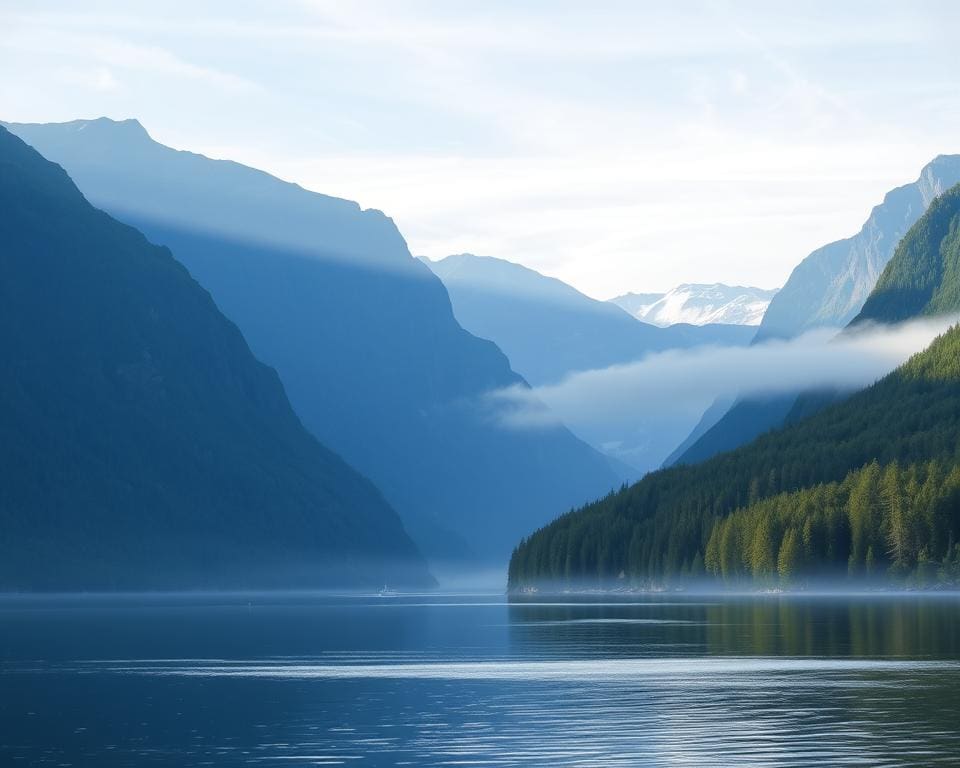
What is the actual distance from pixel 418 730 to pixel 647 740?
460 inches

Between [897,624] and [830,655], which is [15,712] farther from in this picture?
[897,624]

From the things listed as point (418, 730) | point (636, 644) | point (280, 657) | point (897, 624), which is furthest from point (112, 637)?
point (418, 730)

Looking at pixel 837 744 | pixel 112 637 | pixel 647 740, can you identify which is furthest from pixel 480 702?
pixel 112 637

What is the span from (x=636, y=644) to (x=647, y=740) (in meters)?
71.0

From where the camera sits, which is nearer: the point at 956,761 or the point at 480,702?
the point at 956,761

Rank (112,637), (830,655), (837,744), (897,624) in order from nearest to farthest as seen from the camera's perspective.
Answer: (837,744) → (830,655) → (897,624) → (112,637)

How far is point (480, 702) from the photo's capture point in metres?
97.9

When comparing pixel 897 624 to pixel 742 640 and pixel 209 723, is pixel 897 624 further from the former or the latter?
pixel 209 723

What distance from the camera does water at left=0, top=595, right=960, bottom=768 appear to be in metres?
76.1

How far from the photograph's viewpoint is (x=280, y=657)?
473 ft

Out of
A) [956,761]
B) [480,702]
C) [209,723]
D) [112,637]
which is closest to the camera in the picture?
[956,761]

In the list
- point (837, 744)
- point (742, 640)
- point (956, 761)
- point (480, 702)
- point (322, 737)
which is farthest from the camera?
point (742, 640)

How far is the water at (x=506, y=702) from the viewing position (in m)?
76.1

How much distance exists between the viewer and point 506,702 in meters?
97.7
